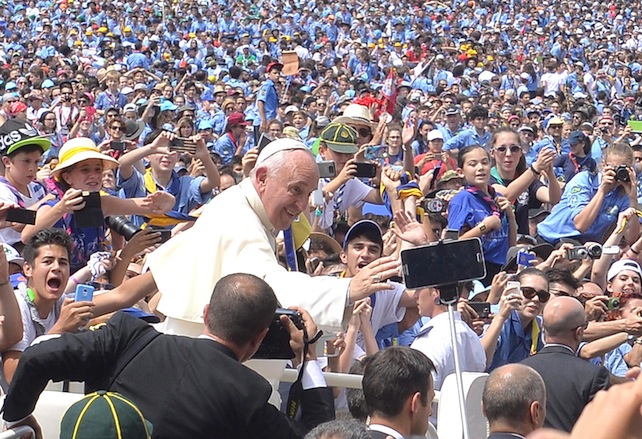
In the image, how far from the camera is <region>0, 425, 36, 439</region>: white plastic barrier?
308 centimetres

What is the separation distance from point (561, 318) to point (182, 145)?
3.73m

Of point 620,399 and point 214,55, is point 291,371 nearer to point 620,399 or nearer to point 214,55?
point 620,399

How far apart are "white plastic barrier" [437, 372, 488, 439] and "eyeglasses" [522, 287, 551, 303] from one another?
143cm

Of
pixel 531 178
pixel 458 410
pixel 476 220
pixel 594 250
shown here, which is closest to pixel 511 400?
pixel 458 410

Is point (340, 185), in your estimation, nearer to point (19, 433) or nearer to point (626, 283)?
point (626, 283)

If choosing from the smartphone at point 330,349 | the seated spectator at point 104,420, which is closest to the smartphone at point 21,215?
the smartphone at point 330,349

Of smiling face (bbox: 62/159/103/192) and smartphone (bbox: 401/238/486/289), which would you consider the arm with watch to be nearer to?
smiling face (bbox: 62/159/103/192)

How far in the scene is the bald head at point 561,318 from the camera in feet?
15.6

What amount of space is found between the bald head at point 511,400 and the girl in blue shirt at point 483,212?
128 inches

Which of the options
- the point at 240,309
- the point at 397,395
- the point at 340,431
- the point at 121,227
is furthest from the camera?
the point at 121,227

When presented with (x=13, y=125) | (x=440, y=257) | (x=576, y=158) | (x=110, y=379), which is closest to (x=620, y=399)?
(x=110, y=379)

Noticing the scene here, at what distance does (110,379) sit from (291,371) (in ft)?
3.30

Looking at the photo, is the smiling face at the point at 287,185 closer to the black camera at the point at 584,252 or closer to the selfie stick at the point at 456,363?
the selfie stick at the point at 456,363

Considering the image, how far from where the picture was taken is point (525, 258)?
20.8 ft
